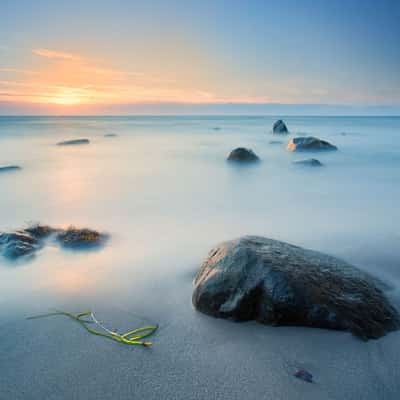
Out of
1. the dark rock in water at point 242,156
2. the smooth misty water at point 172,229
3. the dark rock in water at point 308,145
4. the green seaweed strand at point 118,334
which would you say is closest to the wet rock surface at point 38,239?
the smooth misty water at point 172,229

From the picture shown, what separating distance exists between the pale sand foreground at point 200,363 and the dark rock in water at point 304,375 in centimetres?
3

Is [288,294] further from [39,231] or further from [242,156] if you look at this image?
[242,156]

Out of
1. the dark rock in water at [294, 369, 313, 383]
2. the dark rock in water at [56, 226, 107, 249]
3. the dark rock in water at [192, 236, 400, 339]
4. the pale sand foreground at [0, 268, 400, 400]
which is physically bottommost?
the dark rock in water at [56, 226, 107, 249]

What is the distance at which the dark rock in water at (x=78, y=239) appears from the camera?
4863 millimetres

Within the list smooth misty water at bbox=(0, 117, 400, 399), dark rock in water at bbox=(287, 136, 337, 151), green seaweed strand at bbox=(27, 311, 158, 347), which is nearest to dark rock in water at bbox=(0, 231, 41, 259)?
smooth misty water at bbox=(0, 117, 400, 399)

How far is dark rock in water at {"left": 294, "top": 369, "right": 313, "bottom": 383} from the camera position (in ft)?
7.33

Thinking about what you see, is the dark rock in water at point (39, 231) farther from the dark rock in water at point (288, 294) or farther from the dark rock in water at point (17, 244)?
the dark rock in water at point (288, 294)

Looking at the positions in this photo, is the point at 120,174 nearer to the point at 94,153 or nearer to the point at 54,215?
the point at 54,215

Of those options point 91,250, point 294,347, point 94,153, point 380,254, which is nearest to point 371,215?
point 380,254

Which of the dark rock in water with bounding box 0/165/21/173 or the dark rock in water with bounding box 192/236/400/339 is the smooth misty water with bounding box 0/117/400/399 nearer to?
the dark rock in water with bounding box 192/236/400/339

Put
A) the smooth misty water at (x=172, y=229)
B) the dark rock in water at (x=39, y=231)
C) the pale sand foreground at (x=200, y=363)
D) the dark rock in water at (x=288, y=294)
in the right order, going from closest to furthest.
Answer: the pale sand foreground at (x=200, y=363) → the dark rock in water at (x=288, y=294) → the smooth misty water at (x=172, y=229) → the dark rock in water at (x=39, y=231)

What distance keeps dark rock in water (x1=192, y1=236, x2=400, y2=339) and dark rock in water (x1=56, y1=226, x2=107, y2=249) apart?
242 centimetres

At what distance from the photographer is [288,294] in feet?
8.66

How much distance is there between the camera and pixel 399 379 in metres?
2.27
